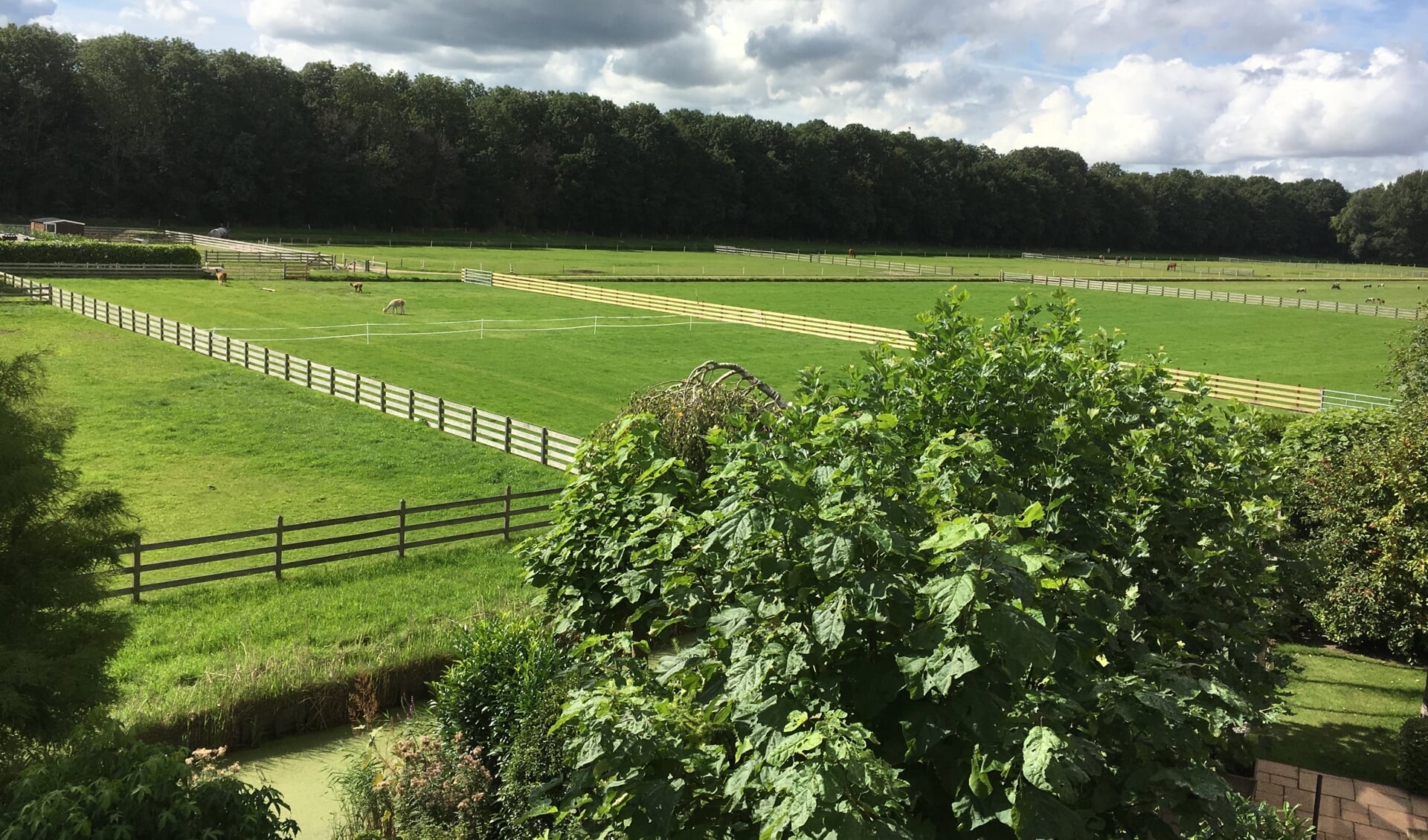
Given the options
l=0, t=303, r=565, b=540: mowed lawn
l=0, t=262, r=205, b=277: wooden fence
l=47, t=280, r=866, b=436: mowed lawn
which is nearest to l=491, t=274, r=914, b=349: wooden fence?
l=47, t=280, r=866, b=436: mowed lawn

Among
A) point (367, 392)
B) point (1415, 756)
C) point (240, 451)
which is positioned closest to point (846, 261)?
point (367, 392)

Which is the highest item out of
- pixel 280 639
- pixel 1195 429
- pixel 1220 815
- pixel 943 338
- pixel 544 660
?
pixel 943 338

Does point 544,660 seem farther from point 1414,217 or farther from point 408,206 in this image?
point 1414,217

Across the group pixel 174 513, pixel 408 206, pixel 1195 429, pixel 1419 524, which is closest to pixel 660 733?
pixel 1195 429

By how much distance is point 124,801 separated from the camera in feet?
19.9

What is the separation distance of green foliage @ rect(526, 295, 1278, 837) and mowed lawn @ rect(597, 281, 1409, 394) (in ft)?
121

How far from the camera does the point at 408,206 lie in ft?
336

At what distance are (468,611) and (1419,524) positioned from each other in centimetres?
1260

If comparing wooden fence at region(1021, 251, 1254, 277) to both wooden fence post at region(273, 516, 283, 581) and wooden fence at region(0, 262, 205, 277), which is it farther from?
wooden fence post at region(273, 516, 283, 581)

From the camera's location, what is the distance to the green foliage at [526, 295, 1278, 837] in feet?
15.1

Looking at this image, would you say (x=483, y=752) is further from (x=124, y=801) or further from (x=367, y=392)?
(x=367, y=392)

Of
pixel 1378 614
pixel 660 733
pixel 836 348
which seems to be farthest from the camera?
pixel 836 348

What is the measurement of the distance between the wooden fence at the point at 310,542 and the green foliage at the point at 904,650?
368 inches

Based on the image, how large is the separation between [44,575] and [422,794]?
3.33 m
